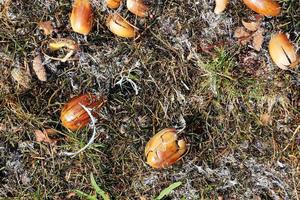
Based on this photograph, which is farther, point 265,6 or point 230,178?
point 230,178

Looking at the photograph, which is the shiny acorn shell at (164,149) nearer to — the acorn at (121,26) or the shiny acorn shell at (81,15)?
the acorn at (121,26)

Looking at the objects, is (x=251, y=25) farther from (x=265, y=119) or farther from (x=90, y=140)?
(x=90, y=140)

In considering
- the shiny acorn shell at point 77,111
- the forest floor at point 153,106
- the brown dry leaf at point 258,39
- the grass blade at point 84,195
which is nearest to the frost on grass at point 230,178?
the forest floor at point 153,106

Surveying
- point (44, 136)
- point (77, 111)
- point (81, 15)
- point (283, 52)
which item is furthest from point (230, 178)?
point (81, 15)

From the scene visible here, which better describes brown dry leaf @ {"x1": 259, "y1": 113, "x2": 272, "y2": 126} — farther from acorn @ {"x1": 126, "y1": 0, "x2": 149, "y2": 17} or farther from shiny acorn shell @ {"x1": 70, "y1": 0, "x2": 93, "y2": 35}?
shiny acorn shell @ {"x1": 70, "y1": 0, "x2": 93, "y2": 35}

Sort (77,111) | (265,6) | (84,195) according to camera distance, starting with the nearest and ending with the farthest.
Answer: (265,6), (77,111), (84,195)

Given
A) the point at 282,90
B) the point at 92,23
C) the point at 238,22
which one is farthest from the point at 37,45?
the point at 282,90

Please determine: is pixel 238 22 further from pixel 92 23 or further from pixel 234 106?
pixel 92 23
